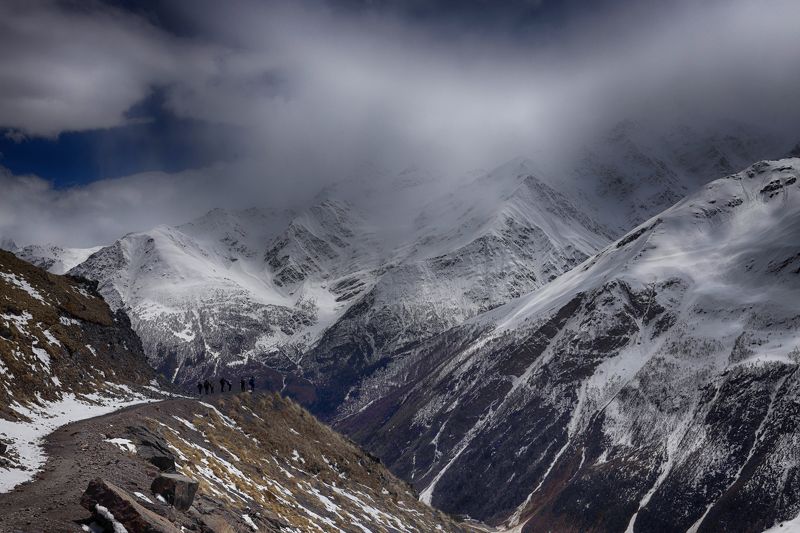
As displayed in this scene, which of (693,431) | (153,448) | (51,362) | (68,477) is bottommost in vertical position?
(693,431)

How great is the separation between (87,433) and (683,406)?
156 metres

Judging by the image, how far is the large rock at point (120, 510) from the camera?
2428cm

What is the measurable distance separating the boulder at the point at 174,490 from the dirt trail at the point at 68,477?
0.85m

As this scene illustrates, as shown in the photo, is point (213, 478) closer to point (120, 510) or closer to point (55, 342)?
point (120, 510)

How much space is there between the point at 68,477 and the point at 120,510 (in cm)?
760

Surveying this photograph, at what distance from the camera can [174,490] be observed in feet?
98.3

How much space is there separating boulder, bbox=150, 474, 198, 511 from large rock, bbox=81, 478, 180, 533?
14.3ft

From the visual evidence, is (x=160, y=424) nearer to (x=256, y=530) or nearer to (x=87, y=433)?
(x=87, y=433)

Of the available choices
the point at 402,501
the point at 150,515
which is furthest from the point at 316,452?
the point at 150,515

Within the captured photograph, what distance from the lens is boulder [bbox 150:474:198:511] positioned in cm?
2991

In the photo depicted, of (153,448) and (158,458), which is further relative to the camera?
(153,448)

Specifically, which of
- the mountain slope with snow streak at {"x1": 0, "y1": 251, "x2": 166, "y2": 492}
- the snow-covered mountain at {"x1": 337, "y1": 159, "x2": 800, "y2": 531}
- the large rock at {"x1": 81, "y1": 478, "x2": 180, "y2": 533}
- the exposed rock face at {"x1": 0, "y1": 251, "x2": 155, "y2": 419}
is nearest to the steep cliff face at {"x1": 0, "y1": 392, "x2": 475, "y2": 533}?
the large rock at {"x1": 81, "y1": 478, "x2": 180, "y2": 533}

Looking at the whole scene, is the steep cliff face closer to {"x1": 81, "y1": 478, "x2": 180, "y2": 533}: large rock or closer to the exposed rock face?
{"x1": 81, "y1": 478, "x2": 180, "y2": 533}: large rock

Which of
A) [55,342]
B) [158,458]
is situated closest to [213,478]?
[158,458]
